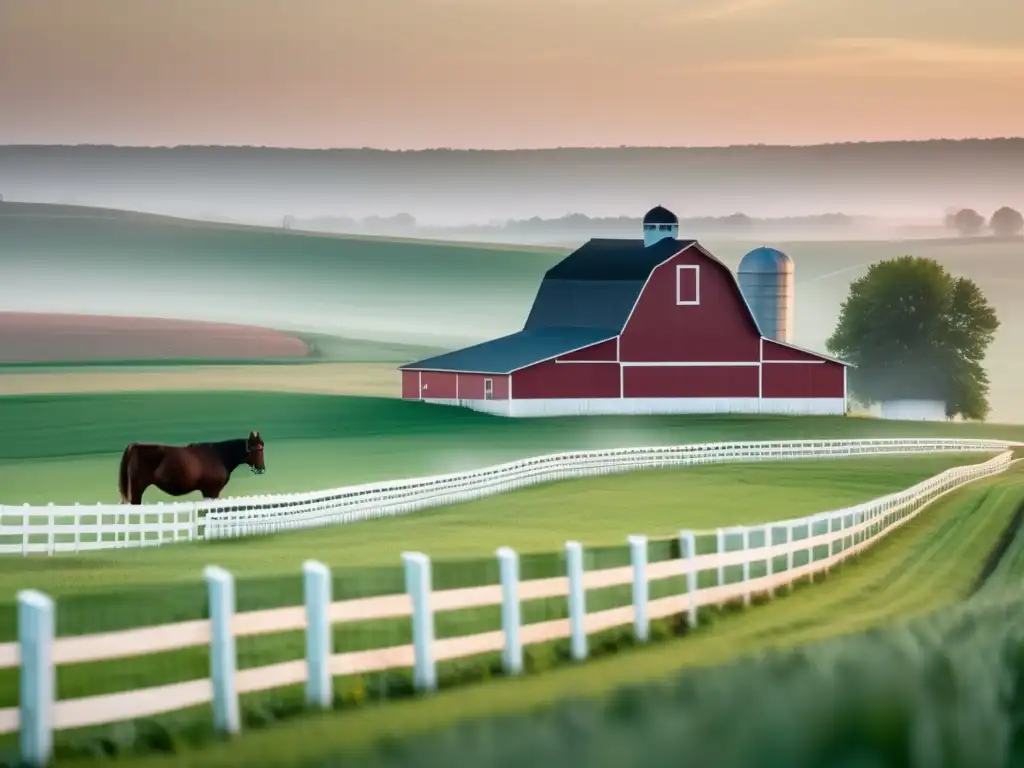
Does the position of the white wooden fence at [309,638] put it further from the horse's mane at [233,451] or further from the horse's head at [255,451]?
the horse's mane at [233,451]

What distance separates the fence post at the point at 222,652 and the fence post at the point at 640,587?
5.22 m

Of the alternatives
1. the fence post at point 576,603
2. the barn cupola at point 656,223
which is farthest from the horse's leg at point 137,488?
the barn cupola at point 656,223

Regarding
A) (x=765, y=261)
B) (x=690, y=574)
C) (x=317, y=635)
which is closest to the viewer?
(x=317, y=635)

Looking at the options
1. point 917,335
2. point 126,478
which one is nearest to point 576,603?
point 126,478

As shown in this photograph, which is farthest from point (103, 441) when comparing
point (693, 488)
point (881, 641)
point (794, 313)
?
point (881, 641)

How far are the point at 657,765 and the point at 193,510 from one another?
22116 millimetres

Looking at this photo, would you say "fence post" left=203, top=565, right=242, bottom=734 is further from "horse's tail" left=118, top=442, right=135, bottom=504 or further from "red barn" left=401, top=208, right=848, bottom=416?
"red barn" left=401, top=208, right=848, bottom=416

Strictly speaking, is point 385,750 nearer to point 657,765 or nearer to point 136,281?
point 657,765

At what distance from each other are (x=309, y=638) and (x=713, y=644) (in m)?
5.09

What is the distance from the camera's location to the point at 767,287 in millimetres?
73625

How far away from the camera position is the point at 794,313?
7525 centimetres

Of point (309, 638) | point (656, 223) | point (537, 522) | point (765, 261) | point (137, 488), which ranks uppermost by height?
point (656, 223)

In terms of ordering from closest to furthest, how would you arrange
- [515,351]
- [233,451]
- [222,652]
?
[222,652]
[233,451]
[515,351]

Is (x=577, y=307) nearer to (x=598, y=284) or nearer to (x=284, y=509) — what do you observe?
(x=598, y=284)
